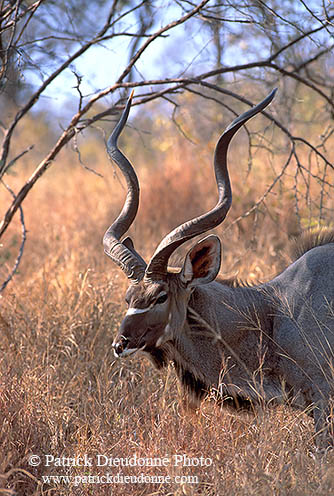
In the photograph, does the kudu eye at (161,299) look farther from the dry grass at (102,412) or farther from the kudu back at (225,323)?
the dry grass at (102,412)

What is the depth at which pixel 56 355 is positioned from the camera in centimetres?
428

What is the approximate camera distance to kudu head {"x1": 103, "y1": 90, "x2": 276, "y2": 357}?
10.2ft

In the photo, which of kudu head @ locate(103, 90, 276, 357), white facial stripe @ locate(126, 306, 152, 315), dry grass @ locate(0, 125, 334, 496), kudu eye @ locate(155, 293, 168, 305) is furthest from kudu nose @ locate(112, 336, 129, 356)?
dry grass @ locate(0, 125, 334, 496)

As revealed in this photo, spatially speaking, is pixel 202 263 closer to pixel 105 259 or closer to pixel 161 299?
pixel 161 299

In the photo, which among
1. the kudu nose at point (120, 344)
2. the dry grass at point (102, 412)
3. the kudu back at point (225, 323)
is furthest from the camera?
the kudu back at point (225, 323)

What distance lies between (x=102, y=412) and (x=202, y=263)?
1.00m

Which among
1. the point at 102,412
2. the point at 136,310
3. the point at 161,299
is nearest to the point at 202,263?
the point at 161,299

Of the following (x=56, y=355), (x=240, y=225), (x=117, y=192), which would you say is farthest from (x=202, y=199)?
(x=56, y=355)

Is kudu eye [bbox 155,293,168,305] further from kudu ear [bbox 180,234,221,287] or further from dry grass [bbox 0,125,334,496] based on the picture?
dry grass [bbox 0,125,334,496]

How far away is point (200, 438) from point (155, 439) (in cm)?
23

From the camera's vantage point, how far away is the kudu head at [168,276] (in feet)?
10.2

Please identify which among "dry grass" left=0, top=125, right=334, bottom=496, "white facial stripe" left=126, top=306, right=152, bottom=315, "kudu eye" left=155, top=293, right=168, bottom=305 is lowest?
"dry grass" left=0, top=125, right=334, bottom=496

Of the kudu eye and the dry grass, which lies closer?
the dry grass

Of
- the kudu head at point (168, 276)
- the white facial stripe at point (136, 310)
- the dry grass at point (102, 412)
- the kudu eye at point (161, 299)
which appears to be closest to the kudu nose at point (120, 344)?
the kudu head at point (168, 276)
